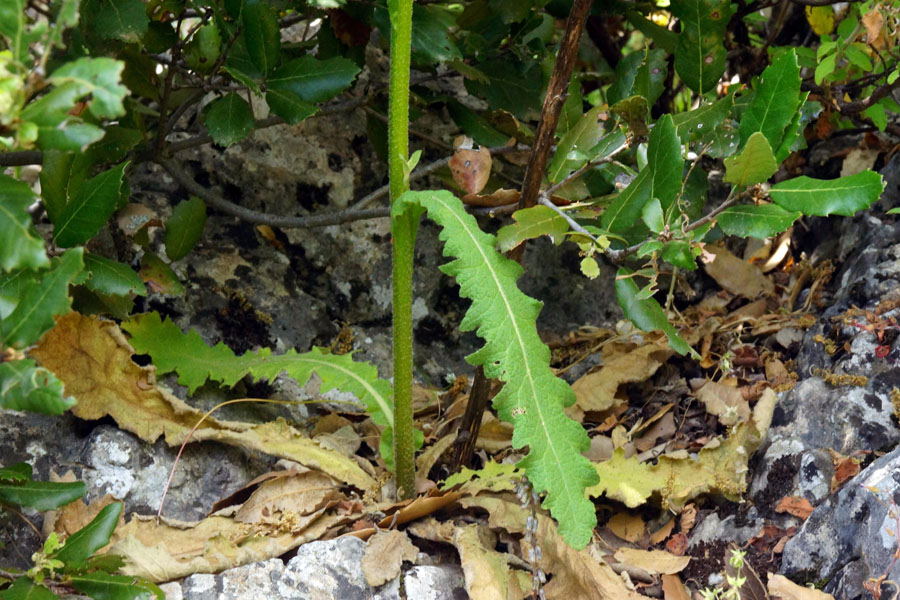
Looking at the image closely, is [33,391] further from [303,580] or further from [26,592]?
[303,580]

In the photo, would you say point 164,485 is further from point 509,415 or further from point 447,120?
point 447,120

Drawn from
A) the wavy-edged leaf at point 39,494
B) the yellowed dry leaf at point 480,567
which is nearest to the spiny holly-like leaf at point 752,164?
the yellowed dry leaf at point 480,567

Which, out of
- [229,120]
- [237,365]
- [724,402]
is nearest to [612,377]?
[724,402]

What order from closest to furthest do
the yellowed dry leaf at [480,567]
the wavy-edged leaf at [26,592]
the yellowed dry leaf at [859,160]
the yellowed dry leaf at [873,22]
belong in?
the wavy-edged leaf at [26,592]
the yellowed dry leaf at [480,567]
the yellowed dry leaf at [873,22]
the yellowed dry leaf at [859,160]

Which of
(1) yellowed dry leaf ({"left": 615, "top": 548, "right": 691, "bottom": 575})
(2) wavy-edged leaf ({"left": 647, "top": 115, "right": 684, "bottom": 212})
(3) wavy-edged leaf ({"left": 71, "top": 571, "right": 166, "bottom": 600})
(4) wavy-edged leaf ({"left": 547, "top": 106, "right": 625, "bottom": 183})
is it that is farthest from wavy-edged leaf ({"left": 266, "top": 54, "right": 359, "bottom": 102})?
(1) yellowed dry leaf ({"left": 615, "top": 548, "right": 691, "bottom": 575})

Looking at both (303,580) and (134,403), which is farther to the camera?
(134,403)

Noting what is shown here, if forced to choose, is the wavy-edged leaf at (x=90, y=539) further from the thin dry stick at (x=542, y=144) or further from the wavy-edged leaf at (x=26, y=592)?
the thin dry stick at (x=542, y=144)

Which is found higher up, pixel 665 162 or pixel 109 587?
pixel 665 162
